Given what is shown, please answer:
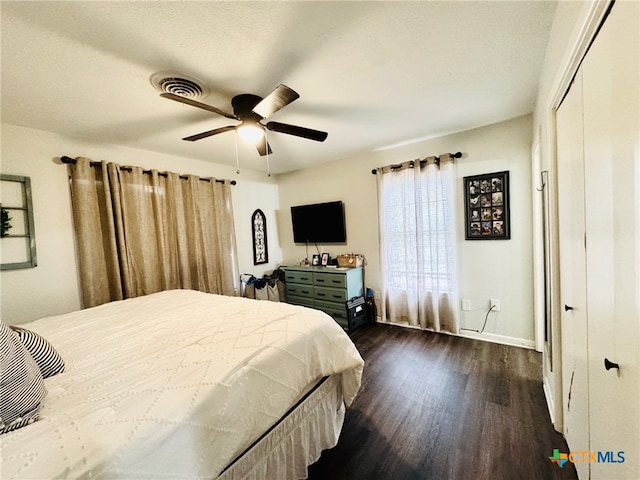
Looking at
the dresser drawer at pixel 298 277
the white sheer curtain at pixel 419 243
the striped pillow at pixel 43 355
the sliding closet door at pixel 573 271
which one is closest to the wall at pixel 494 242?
the white sheer curtain at pixel 419 243

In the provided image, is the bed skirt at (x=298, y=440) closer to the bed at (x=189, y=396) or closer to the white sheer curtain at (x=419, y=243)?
the bed at (x=189, y=396)

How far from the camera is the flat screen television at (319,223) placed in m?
3.74

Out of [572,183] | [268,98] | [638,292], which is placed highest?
[268,98]

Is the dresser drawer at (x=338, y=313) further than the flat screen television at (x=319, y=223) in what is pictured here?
No

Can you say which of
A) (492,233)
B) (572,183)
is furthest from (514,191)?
(572,183)

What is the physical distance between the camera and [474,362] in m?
2.35

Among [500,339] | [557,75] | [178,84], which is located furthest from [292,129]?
[500,339]

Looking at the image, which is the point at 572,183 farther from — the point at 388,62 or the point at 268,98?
the point at 268,98

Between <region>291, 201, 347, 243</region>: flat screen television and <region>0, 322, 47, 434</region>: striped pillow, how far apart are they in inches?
125

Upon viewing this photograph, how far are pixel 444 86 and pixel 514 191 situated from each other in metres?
1.41

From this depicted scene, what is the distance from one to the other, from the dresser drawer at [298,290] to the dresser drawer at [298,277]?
6cm

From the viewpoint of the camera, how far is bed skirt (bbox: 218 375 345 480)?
1047 millimetres

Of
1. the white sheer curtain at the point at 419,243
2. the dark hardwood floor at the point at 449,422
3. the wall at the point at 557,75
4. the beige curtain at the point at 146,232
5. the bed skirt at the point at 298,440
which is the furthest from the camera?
the white sheer curtain at the point at 419,243

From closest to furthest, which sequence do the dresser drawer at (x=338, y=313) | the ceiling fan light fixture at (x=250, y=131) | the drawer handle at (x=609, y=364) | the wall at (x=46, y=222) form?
the drawer handle at (x=609, y=364)
the ceiling fan light fixture at (x=250, y=131)
the wall at (x=46, y=222)
the dresser drawer at (x=338, y=313)
